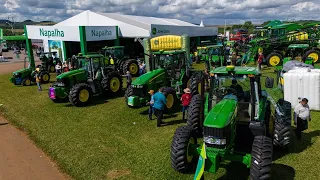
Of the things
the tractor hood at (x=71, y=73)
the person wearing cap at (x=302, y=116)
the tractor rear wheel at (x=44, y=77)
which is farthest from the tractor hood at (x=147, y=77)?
the tractor rear wheel at (x=44, y=77)

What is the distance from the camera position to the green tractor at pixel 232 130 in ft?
14.9

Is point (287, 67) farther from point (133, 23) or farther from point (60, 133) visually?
point (133, 23)

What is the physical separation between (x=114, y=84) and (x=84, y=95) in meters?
1.64

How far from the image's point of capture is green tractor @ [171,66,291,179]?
454cm

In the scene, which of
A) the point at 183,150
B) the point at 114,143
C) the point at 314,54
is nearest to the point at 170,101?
the point at 114,143

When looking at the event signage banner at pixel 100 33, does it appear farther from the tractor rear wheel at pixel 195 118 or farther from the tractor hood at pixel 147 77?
the tractor rear wheel at pixel 195 118

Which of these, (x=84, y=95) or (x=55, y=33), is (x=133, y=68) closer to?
(x=84, y=95)

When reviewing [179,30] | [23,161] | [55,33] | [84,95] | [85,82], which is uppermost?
[179,30]

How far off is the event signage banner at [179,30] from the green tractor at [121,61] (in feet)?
13.2

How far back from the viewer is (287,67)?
11.3 meters

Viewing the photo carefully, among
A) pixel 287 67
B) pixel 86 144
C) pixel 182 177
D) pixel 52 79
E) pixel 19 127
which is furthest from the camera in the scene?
pixel 52 79

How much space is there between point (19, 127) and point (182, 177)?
6.12 m

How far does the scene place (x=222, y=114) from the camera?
4.78 meters

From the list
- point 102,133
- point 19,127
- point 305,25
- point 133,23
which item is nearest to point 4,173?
point 102,133
